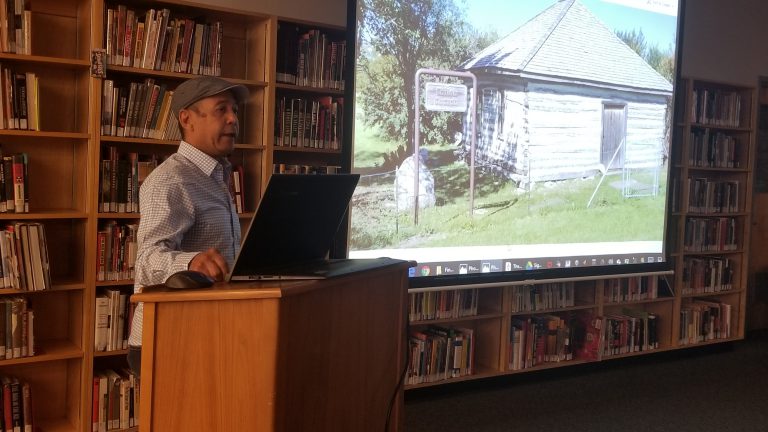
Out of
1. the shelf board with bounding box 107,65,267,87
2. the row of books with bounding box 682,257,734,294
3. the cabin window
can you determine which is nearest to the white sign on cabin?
the cabin window

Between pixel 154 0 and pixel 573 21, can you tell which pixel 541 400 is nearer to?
pixel 573 21

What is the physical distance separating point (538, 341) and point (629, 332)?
949mm

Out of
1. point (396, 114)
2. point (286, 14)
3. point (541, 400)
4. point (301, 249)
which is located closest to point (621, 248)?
point (541, 400)

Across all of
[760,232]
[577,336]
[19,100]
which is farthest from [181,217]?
[760,232]

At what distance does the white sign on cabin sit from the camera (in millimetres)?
3879

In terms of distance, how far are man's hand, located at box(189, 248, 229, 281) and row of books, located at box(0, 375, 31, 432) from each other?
7.45 feet

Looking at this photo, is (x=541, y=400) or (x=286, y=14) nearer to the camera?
(x=286, y=14)

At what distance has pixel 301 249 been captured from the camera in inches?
A: 72.1

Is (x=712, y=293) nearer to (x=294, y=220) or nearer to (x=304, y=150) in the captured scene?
(x=304, y=150)

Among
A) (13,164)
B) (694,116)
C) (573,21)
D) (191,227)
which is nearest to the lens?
(191,227)

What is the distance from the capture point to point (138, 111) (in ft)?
12.0

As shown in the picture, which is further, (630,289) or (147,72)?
(630,289)

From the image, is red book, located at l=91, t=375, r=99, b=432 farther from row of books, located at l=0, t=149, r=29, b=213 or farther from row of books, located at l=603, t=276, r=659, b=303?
row of books, located at l=603, t=276, r=659, b=303

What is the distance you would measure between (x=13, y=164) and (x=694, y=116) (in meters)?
4.68
